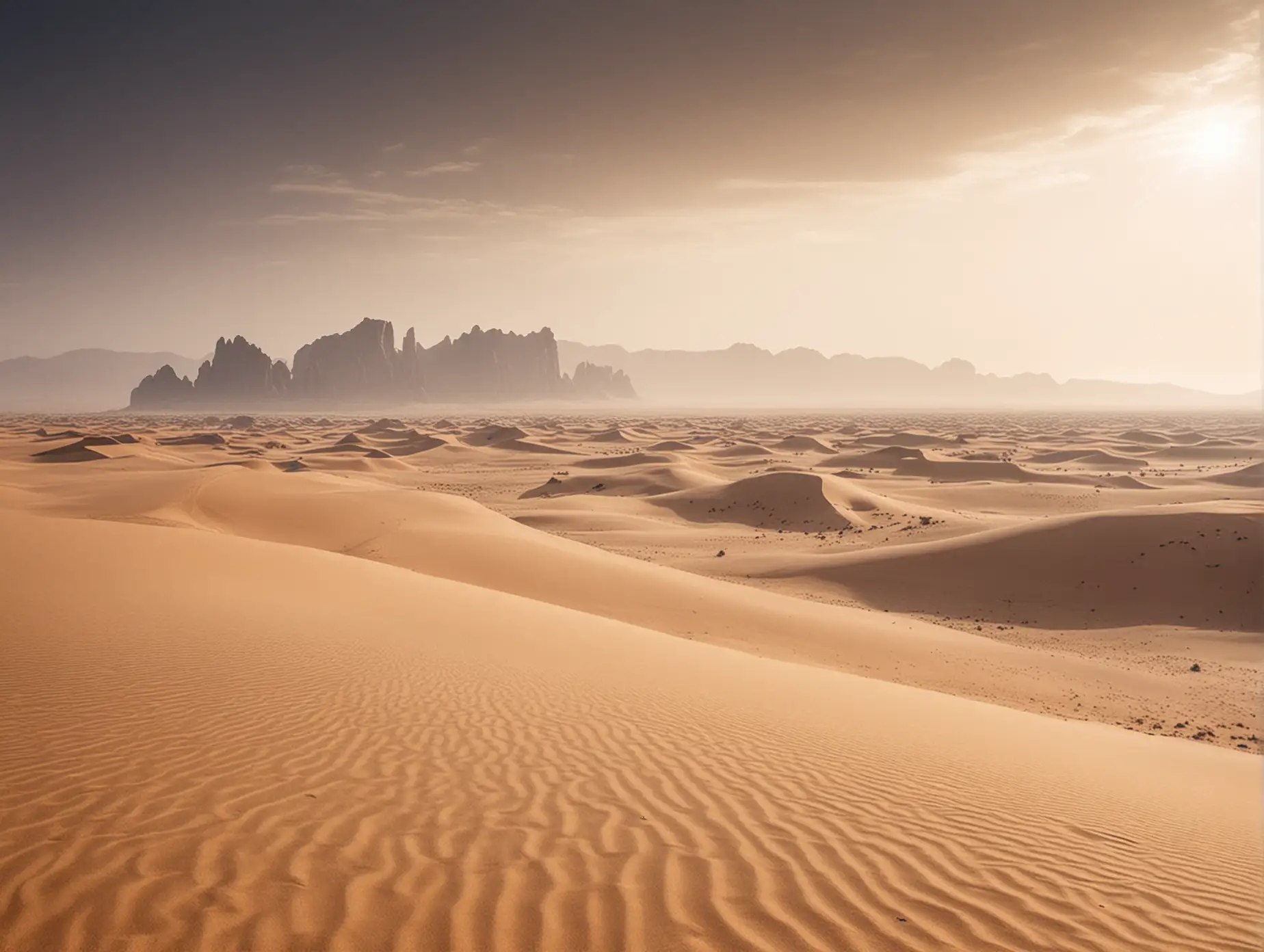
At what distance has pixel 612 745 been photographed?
6621 mm

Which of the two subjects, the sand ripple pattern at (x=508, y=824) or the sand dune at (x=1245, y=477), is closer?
the sand ripple pattern at (x=508, y=824)

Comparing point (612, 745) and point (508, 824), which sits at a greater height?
point (508, 824)

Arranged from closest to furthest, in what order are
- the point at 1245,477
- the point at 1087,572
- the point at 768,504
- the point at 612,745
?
the point at 612,745
the point at 1087,572
the point at 768,504
the point at 1245,477

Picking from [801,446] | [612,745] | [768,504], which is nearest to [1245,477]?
[768,504]

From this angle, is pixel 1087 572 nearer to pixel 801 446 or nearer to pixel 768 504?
pixel 768 504

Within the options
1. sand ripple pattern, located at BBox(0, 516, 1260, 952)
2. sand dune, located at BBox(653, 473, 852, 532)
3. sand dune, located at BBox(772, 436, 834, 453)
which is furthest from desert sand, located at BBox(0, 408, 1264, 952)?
sand dune, located at BBox(772, 436, 834, 453)

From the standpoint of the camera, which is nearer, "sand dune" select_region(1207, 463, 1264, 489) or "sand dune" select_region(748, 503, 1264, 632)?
"sand dune" select_region(748, 503, 1264, 632)

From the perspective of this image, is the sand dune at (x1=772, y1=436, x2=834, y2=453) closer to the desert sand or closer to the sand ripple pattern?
the desert sand

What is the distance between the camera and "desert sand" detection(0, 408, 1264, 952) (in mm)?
3848

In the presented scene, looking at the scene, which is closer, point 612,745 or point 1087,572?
point 612,745

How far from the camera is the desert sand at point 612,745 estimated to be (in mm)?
3848

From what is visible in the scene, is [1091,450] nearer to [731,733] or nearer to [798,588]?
[798,588]

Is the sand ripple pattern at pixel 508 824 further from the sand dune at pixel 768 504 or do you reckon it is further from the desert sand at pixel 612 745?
the sand dune at pixel 768 504

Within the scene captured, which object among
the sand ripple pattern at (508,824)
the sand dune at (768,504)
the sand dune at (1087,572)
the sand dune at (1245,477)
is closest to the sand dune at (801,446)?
the sand dune at (1245,477)
